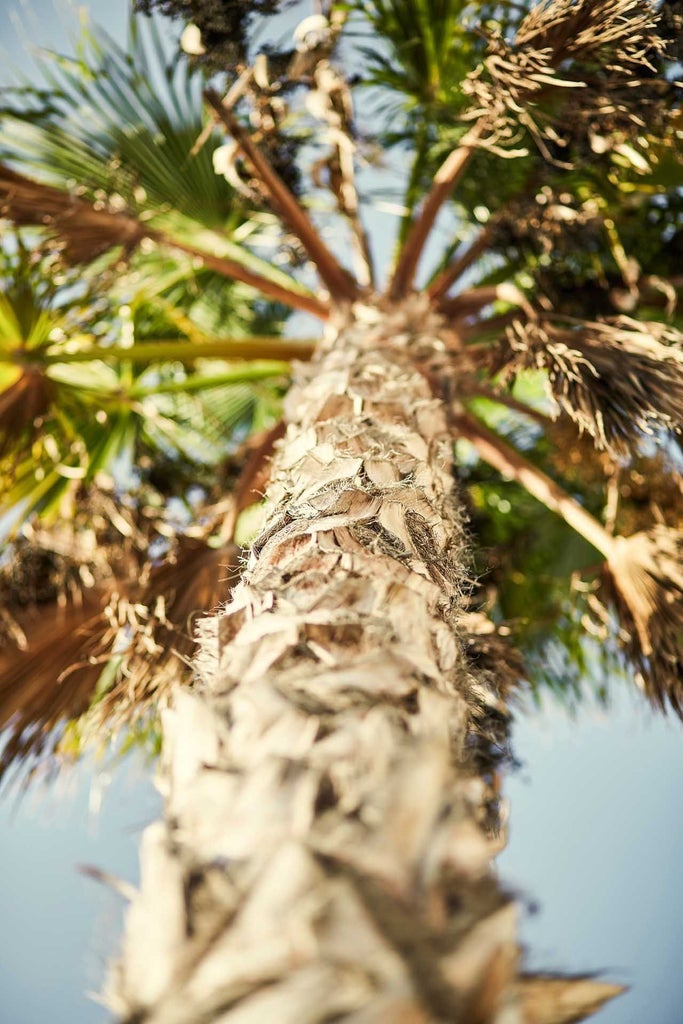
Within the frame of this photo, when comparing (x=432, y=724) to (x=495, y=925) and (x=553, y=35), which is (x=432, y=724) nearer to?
(x=495, y=925)

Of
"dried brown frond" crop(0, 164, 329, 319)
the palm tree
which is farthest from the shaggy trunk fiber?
"dried brown frond" crop(0, 164, 329, 319)

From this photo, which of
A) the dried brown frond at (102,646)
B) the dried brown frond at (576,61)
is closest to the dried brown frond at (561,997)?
the dried brown frond at (102,646)

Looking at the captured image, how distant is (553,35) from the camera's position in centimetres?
167

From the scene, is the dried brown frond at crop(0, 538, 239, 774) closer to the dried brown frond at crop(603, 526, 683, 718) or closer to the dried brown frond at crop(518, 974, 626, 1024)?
the dried brown frond at crop(603, 526, 683, 718)

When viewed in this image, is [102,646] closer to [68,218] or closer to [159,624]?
[159,624]

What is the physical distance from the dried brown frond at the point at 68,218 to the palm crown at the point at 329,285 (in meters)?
0.01

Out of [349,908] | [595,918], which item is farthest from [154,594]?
[595,918]

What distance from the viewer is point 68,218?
248 centimetres

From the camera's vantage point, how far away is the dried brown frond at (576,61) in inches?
62.7

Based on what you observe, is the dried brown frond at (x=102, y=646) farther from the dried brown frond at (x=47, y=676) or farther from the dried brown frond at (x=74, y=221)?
the dried brown frond at (x=74, y=221)

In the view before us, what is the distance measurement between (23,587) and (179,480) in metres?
1.25

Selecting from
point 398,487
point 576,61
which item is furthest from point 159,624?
point 576,61

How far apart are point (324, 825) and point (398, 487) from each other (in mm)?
676

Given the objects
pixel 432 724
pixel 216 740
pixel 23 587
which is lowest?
pixel 23 587
